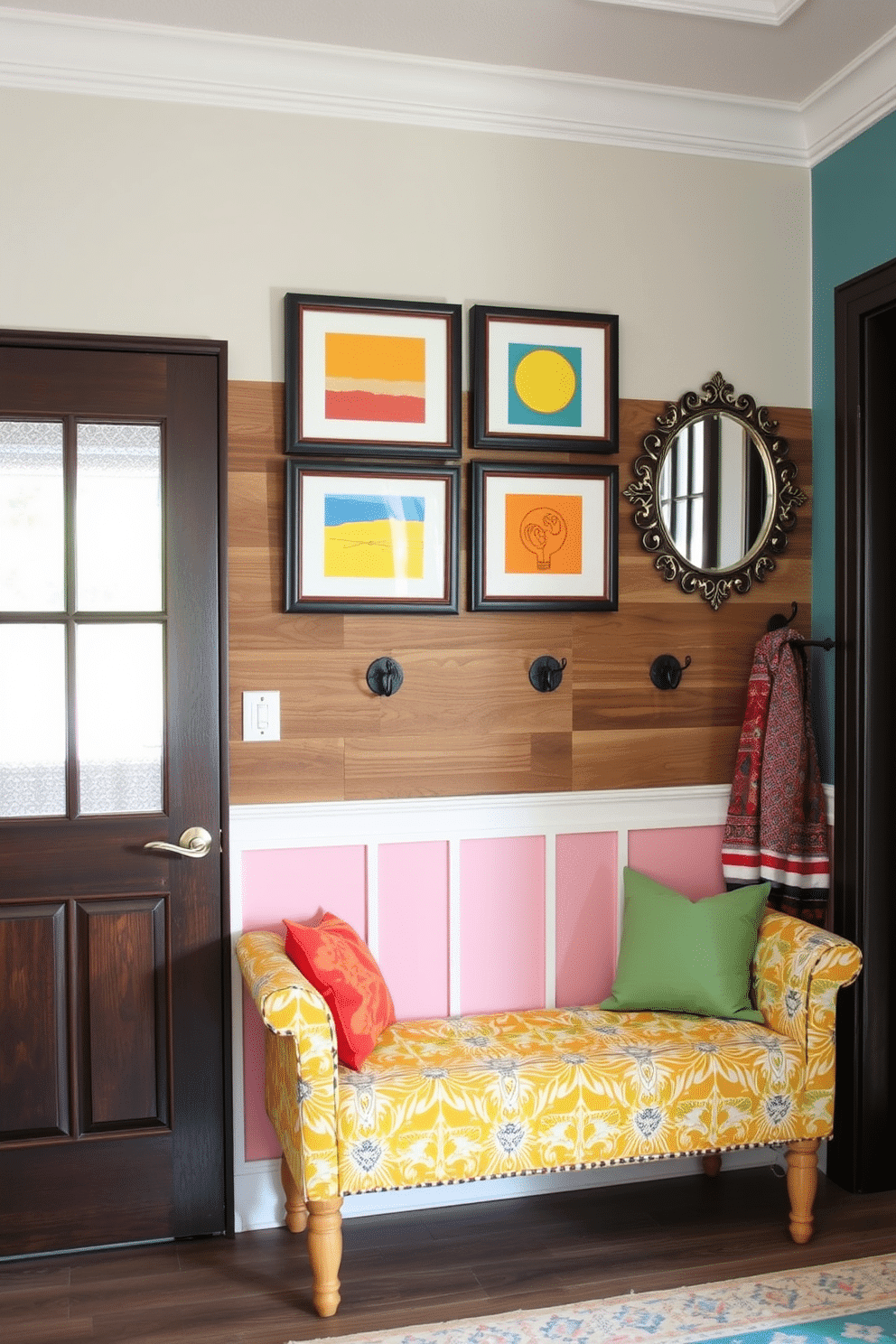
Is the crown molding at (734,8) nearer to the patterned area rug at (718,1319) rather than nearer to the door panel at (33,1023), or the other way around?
the door panel at (33,1023)

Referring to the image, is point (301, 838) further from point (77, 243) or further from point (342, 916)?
point (77, 243)

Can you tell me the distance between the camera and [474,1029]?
2.76 m

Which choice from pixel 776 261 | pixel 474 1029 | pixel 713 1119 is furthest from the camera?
pixel 776 261

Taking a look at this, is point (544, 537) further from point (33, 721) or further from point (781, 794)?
point (33, 721)

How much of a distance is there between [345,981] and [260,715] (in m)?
0.66

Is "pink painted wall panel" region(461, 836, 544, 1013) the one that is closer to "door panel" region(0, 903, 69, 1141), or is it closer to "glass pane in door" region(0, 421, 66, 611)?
"door panel" region(0, 903, 69, 1141)

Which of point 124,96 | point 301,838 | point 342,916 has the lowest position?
point 342,916

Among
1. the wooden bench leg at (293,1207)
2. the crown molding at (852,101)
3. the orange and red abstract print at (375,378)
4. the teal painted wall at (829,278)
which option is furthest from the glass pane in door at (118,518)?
the crown molding at (852,101)

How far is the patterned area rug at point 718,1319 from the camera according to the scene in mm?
2268

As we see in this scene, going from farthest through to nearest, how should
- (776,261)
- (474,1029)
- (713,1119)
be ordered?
(776,261), (474,1029), (713,1119)

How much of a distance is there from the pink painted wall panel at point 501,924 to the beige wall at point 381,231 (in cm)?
123

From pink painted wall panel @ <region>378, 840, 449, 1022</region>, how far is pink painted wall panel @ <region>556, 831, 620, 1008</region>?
308 mm

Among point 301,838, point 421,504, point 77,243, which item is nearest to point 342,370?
point 421,504

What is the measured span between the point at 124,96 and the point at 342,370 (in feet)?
2.55
